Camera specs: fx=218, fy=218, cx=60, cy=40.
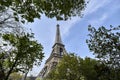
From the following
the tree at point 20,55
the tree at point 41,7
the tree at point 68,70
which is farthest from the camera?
the tree at point 68,70

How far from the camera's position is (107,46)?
80.5 feet

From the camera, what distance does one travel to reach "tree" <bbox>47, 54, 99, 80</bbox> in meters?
32.2

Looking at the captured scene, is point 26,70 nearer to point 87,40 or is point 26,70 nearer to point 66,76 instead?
point 87,40

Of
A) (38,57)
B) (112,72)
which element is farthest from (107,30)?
(38,57)

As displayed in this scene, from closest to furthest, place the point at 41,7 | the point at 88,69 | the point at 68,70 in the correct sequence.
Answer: the point at 41,7, the point at 88,69, the point at 68,70

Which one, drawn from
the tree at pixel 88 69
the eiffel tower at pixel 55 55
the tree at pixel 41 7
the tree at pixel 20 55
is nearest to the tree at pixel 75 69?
the tree at pixel 88 69

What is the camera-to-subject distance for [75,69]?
33094 mm

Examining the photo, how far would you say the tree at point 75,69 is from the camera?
105 ft

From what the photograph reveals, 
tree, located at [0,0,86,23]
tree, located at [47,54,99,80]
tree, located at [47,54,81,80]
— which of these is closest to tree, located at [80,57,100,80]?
tree, located at [47,54,99,80]

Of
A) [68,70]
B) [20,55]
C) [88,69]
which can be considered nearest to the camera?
[20,55]

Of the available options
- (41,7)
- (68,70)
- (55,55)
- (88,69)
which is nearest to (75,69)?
(68,70)

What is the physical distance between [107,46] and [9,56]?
11.4 meters

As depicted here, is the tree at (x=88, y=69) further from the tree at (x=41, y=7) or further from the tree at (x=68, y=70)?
the tree at (x=41, y=7)

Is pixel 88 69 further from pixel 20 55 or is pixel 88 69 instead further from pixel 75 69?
pixel 20 55
